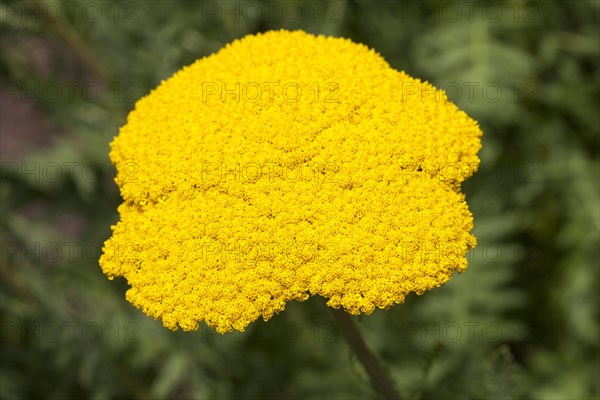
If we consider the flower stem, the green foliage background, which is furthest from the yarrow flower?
the green foliage background

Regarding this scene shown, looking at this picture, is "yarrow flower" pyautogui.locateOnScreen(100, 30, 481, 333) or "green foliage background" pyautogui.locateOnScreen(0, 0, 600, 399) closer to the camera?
"yarrow flower" pyautogui.locateOnScreen(100, 30, 481, 333)

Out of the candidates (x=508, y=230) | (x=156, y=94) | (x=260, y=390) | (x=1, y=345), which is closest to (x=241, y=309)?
(x=156, y=94)

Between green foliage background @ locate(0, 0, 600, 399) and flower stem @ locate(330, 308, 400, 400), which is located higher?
green foliage background @ locate(0, 0, 600, 399)

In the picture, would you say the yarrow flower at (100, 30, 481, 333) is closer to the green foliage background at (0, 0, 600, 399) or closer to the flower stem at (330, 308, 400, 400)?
the flower stem at (330, 308, 400, 400)

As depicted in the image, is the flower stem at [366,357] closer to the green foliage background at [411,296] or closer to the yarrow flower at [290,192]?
the yarrow flower at [290,192]

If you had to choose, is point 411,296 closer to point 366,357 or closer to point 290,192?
point 366,357

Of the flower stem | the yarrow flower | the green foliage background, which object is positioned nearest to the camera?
the yarrow flower

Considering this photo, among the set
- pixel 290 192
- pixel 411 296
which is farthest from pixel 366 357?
pixel 411 296
